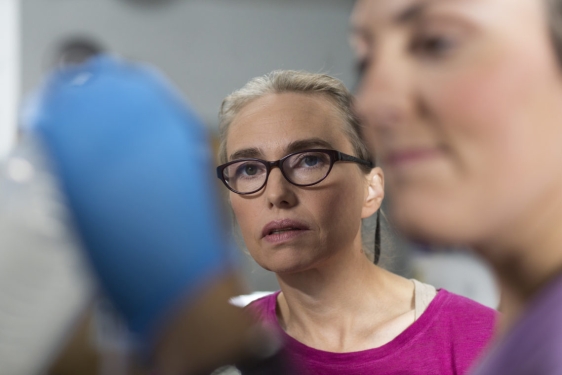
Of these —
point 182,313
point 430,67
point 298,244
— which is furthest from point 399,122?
point 298,244

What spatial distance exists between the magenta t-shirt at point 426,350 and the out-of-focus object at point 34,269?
0.38 m

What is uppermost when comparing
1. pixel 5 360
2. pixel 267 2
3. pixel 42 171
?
pixel 267 2

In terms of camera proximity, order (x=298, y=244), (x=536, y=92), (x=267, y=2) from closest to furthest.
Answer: (x=536, y=92) < (x=298, y=244) < (x=267, y=2)

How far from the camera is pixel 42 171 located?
350 millimetres

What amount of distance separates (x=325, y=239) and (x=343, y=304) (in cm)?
11

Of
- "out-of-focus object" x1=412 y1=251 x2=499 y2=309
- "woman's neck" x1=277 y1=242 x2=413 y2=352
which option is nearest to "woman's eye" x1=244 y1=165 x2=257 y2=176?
"woman's neck" x1=277 y1=242 x2=413 y2=352

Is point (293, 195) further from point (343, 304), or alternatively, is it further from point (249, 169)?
point (343, 304)

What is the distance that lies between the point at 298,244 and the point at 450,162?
0.40m

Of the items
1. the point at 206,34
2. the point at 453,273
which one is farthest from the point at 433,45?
the point at 206,34

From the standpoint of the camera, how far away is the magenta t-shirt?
2.31 ft

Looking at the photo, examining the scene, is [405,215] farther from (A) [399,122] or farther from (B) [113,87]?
(B) [113,87]

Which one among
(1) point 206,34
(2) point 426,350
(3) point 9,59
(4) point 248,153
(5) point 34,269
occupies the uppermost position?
(1) point 206,34

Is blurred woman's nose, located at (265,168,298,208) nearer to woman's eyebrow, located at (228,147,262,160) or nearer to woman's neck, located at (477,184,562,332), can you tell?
woman's eyebrow, located at (228,147,262,160)

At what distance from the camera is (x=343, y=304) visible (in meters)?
0.79
